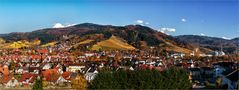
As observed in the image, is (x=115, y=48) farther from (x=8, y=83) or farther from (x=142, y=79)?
(x=142, y=79)

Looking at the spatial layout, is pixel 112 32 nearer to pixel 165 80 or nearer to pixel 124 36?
pixel 124 36

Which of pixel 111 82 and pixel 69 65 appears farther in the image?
pixel 69 65

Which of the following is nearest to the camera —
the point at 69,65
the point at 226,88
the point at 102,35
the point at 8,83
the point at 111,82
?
the point at 226,88

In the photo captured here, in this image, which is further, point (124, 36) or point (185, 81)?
point (124, 36)

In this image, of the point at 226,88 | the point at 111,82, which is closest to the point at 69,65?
the point at 111,82

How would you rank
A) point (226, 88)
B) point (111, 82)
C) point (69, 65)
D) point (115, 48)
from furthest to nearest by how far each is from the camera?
point (115, 48)
point (69, 65)
point (111, 82)
point (226, 88)

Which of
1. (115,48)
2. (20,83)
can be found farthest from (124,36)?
(20,83)
